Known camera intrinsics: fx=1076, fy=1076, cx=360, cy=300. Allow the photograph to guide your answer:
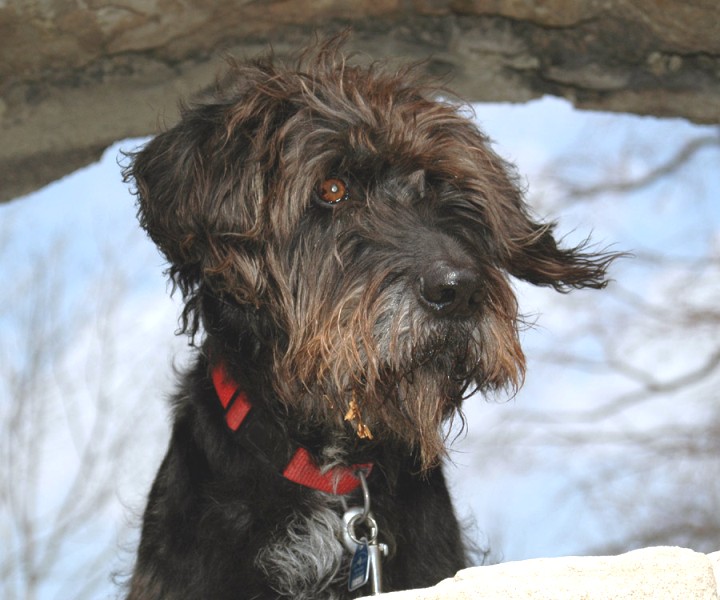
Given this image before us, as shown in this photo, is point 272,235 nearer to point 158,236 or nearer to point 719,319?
point 158,236

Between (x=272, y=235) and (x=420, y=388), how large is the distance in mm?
678

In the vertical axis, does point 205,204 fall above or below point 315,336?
above

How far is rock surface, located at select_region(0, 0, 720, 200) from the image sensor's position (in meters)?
4.44

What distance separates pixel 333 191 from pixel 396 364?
65 cm

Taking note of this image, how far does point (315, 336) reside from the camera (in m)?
3.24

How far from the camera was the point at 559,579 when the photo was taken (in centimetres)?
237

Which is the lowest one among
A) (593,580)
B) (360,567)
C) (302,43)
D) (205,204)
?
(593,580)

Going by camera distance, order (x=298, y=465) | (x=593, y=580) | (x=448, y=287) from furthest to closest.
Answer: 1. (x=298, y=465)
2. (x=448, y=287)
3. (x=593, y=580)

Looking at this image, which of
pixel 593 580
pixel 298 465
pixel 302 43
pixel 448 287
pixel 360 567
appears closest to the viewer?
pixel 593 580

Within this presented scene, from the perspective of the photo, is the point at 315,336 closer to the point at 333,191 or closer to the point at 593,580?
the point at 333,191

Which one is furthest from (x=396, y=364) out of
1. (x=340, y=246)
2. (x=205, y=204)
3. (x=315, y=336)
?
(x=205, y=204)

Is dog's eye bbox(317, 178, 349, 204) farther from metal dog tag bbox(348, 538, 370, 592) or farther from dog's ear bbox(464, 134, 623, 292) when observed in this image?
metal dog tag bbox(348, 538, 370, 592)

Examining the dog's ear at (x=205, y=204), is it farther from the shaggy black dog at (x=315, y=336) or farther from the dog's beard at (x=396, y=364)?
the dog's beard at (x=396, y=364)

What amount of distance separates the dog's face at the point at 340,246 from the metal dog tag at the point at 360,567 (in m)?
0.34
